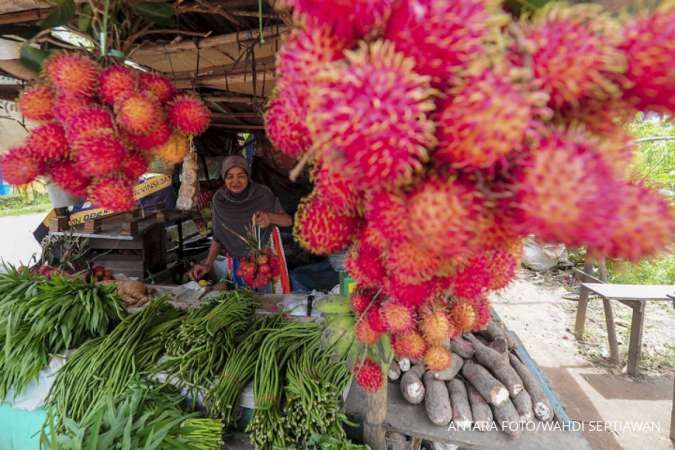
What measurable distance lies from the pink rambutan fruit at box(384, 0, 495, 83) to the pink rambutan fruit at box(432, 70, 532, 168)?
0.10ft

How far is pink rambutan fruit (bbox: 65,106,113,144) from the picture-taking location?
0.66 m

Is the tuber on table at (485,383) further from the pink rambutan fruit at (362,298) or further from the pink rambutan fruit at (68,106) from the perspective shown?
the pink rambutan fruit at (68,106)

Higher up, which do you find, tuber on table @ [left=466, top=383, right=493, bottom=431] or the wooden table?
tuber on table @ [left=466, top=383, right=493, bottom=431]

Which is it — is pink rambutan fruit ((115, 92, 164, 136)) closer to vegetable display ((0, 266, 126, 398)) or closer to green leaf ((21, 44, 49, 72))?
green leaf ((21, 44, 49, 72))

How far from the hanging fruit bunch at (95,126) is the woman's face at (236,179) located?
6.43 ft

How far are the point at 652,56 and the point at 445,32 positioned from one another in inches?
7.2

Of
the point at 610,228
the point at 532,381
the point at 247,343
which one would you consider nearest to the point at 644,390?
the point at 532,381

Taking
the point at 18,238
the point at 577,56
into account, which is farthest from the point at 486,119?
the point at 18,238

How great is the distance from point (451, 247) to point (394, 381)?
1.36 m

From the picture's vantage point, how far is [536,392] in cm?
142

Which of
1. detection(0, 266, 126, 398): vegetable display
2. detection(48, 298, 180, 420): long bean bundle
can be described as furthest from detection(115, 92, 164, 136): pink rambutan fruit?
detection(0, 266, 126, 398): vegetable display

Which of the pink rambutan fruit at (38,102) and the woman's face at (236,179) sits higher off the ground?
the pink rambutan fruit at (38,102)

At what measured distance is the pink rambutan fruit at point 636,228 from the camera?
11.4 inches

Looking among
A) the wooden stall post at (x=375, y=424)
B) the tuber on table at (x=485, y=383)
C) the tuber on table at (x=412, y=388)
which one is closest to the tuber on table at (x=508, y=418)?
the tuber on table at (x=485, y=383)
